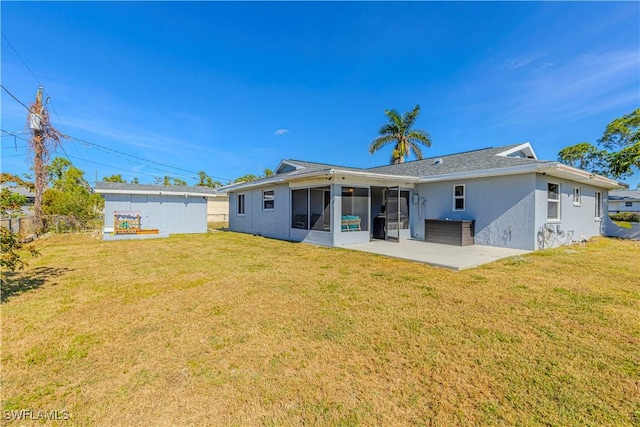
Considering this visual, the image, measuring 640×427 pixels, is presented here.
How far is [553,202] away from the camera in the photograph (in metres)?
9.70

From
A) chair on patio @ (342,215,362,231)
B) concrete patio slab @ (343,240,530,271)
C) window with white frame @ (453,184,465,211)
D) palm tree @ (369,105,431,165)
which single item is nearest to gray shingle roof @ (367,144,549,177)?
window with white frame @ (453,184,465,211)

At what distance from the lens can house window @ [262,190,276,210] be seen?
1301 centimetres

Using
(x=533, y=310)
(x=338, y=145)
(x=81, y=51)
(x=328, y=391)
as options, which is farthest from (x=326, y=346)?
(x=338, y=145)

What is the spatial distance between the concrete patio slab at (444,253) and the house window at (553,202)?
241cm

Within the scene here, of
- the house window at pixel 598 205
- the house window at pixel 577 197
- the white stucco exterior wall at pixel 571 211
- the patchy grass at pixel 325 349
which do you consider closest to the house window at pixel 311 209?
the patchy grass at pixel 325 349

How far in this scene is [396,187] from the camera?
10.8 metres

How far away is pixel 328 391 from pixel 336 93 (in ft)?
67.5

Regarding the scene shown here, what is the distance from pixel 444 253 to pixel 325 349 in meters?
6.29

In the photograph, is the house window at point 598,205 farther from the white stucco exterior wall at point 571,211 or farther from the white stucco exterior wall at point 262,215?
the white stucco exterior wall at point 262,215

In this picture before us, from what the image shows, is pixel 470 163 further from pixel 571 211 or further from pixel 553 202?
pixel 571 211

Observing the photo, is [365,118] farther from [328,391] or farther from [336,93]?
[328,391]

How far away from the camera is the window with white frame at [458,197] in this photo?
10.2 meters

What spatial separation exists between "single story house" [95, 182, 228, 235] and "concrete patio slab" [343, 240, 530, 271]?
1059cm

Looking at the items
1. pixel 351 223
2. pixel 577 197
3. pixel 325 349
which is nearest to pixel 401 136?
pixel 577 197
